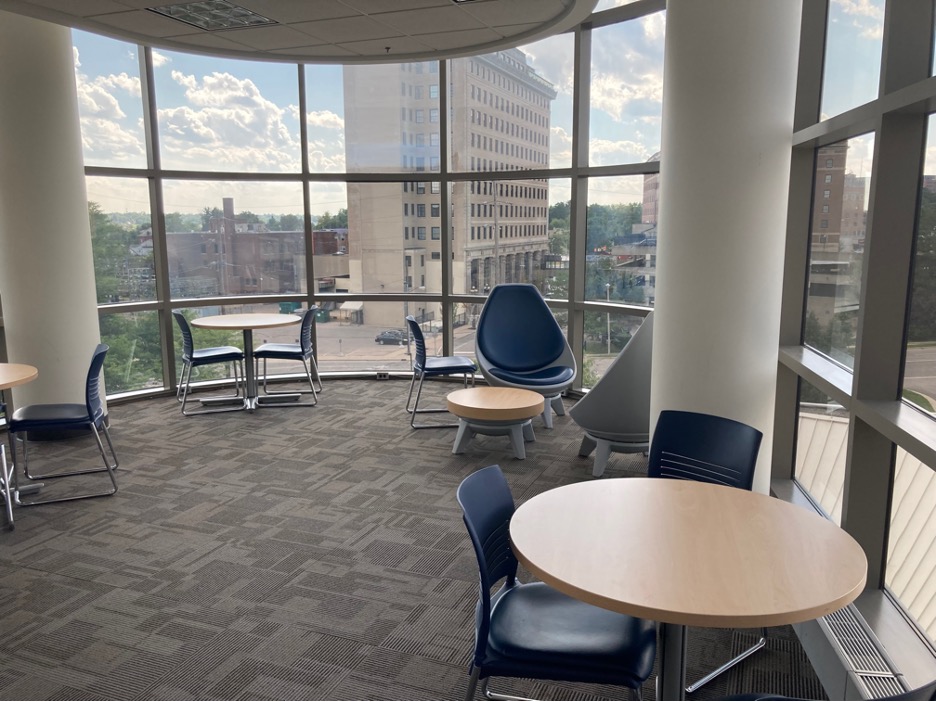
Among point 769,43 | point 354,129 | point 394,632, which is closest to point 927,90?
point 769,43

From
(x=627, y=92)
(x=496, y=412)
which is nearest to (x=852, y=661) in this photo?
Answer: (x=496, y=412)

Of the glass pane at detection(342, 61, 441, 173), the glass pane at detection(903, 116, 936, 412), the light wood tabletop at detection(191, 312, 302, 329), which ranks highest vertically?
the glass pane at detection(342, 61, 441, 173)

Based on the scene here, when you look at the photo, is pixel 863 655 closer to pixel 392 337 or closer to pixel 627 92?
pixel 627 92

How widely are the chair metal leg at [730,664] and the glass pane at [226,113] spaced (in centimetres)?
650

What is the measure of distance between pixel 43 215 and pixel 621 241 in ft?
15.9

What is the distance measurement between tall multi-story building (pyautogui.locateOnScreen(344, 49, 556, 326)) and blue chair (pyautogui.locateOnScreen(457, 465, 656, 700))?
5204 millimetres

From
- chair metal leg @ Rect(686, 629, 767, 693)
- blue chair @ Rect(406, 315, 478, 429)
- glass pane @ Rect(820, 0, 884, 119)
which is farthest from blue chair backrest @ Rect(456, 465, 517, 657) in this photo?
blue chair @ Rect(406, 315, 478, 429)

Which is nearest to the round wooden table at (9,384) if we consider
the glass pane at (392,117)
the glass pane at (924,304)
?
the glass pane at (392,117)

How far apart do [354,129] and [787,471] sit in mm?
5780

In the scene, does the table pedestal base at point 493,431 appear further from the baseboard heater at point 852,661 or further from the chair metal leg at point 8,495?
the chair metal leg at point 8,495

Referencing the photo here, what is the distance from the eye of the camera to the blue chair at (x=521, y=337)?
652 cm

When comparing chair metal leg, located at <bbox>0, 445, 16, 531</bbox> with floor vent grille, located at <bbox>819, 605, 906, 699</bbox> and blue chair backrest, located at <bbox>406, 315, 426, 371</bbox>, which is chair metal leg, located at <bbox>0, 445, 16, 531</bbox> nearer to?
blue chair backrest, located at <bbox>406, 315, 426, 371</bbox>

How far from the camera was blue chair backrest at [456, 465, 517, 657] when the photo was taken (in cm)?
220

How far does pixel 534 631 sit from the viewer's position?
7.45 ft
